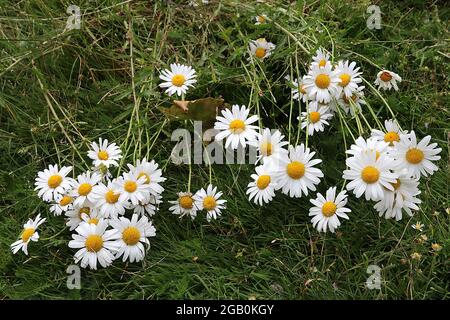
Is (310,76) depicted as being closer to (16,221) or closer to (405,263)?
(405,263)

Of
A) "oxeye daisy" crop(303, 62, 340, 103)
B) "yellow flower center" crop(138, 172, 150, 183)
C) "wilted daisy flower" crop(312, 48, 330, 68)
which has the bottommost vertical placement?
"yellow flower center" crop(138, 172, 150, 183)

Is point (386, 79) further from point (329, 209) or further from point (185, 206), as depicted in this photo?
point (185, 206)

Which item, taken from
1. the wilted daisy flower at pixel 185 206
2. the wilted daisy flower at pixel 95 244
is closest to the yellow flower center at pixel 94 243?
the wilted daisy flower at pixel 95 244

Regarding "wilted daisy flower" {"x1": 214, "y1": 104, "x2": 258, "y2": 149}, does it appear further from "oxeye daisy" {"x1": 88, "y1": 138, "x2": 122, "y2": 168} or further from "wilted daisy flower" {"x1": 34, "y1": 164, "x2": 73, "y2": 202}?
"wilted daisy flower" {"x1": 34, "y1": 164, "x2": 73, "y2": 202}

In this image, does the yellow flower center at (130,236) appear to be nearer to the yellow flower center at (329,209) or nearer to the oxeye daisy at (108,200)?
the oxeye daisy at (108,200)

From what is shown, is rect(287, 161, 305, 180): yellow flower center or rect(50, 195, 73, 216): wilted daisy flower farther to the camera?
rect(50, 195, 73, 216): wilted daisy flower

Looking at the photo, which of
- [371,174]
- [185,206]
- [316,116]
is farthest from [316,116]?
[185,206]

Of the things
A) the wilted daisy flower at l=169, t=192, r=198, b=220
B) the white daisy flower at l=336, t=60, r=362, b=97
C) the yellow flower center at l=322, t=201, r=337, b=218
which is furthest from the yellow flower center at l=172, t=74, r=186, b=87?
the yellow flower center at l=322, t=201, r=337, b=218
